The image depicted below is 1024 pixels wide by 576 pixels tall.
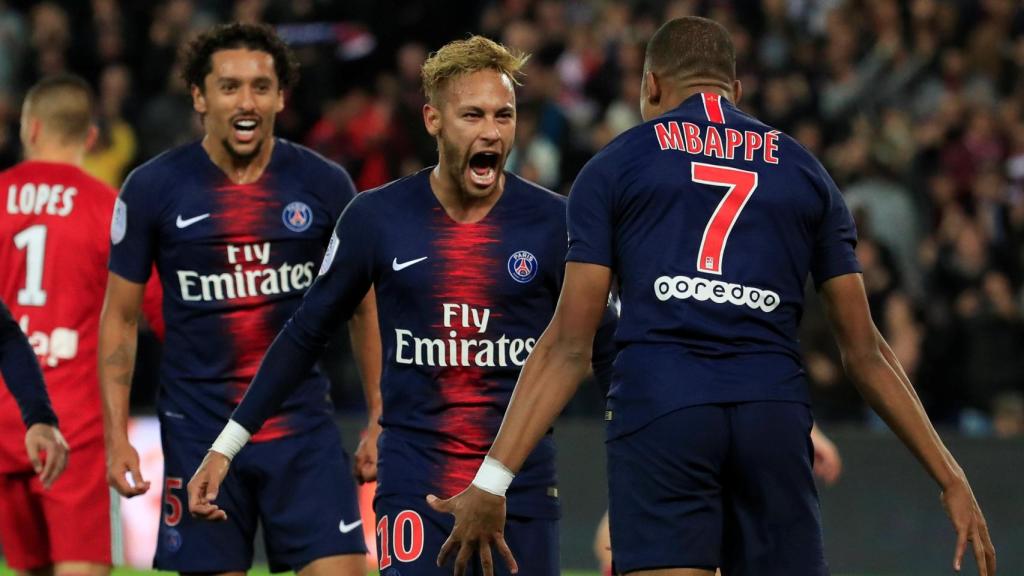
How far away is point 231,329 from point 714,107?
246 cm

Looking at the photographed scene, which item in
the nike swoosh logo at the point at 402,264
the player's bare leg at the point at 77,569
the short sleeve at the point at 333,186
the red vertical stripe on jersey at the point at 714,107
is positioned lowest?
the player's bare leg at the point at 77,569

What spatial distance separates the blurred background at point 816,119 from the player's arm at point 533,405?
6928 mm

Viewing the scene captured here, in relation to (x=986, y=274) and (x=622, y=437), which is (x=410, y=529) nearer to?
(x=622, y=437)

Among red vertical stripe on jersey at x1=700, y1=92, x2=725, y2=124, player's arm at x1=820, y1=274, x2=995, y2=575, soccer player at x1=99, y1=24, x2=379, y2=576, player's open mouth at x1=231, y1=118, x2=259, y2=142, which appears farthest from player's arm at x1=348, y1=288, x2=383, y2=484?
player's arm at x1=820, y1=274, x2=995, y2=575

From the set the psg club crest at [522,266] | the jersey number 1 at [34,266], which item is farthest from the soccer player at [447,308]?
Result: the jersey number 1 at [34,266]

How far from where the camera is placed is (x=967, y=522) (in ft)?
14.9

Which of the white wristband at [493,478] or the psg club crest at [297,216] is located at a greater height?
the psg club crest at [297,216]

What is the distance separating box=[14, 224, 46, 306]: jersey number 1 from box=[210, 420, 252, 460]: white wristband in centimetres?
227

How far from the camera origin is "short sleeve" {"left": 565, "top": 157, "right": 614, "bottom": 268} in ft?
14.9

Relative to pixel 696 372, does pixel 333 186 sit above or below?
above

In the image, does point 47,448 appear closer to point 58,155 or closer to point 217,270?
point 217,270

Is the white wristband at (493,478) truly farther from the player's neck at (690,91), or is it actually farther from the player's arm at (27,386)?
the player's arm at (27,386)

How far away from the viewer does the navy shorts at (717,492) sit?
14.6 ft

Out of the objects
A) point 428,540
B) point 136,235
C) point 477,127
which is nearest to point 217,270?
point 136,235
